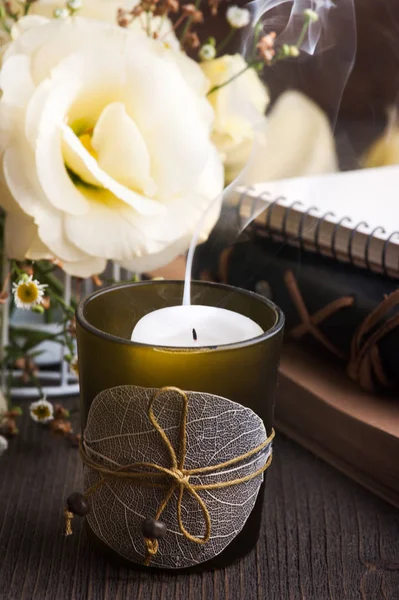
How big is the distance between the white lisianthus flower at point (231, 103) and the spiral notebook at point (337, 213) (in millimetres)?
56

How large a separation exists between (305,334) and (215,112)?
0.67 ft

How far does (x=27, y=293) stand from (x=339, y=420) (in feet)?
0.85

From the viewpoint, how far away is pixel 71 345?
59 centimetres

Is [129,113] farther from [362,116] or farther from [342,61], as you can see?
[362,116]

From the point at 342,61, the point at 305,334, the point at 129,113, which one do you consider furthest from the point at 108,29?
the point at 305,334

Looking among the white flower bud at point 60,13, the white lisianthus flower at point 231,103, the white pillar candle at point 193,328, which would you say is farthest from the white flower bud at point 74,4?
the white pillar candle at point 193,328

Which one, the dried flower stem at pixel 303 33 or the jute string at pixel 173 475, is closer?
the jute string at pixel 173 475

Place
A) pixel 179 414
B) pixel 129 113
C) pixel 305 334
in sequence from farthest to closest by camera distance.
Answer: pixel 305 334 < pixel 129 113 < pixel 179 414

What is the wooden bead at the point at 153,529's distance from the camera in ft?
1.31

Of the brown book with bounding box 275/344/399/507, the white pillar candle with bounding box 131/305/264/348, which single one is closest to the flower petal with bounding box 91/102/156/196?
the white pillar candle with bounding box 131/305/264/348

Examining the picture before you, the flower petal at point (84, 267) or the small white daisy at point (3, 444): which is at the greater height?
the flower petal at point (84, 267)

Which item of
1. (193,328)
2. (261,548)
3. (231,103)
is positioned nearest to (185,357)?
(193,328)

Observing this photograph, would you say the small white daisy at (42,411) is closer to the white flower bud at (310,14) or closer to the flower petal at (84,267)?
the flower petal at (84,267)

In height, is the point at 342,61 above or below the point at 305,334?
above
